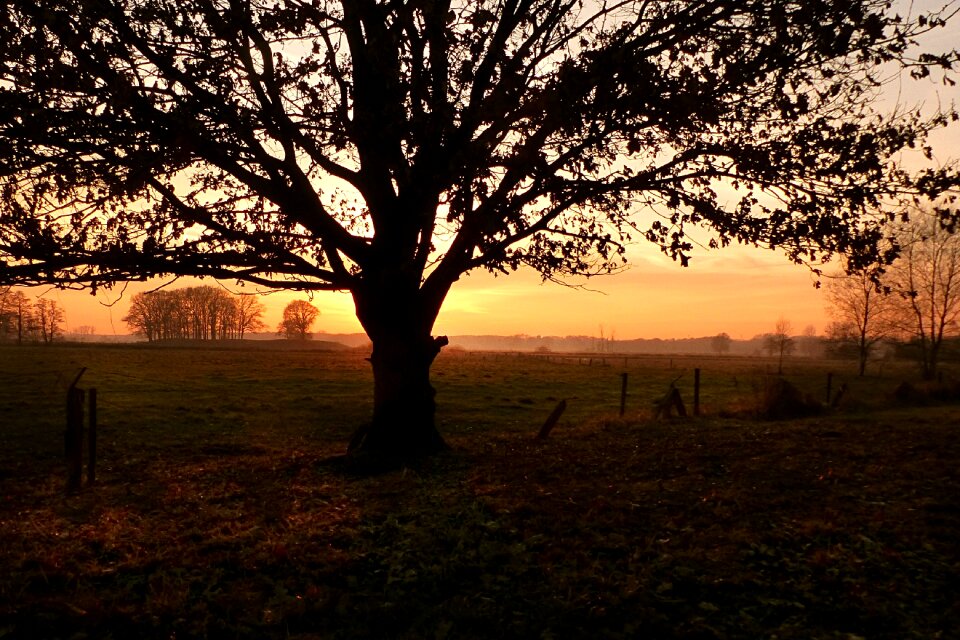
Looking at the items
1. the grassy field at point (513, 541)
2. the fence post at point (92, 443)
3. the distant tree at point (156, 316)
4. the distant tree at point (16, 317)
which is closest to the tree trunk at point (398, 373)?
the grassy field at point (513, 541)

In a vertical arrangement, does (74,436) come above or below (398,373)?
below

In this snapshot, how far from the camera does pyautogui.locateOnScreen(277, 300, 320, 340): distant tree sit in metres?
122

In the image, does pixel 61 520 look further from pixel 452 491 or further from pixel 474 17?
pixel 474 17

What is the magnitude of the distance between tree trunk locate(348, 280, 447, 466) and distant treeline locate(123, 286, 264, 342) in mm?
125480

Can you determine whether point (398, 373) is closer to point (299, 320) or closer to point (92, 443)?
point (92, 443)

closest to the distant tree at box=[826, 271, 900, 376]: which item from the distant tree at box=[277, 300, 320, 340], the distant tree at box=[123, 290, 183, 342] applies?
the distant tree at box=[277, 300, 320, 340]

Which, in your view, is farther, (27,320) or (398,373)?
(27,320)

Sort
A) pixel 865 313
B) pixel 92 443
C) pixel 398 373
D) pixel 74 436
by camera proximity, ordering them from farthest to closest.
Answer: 1. pixel 865 313
2. pixel 398 373
3. pixel 92 443
4. pixel 74 436

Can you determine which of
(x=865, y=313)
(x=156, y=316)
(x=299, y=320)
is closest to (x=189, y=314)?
(x=156, y=316)

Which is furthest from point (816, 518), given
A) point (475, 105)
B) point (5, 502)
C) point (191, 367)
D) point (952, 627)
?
point (191, 367)

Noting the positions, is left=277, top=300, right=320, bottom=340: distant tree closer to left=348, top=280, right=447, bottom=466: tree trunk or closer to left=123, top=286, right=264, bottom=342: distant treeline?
left=123, top=286, right=264, bottom=342: distant treeline

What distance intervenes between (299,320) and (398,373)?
117m

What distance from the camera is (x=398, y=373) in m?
11.4

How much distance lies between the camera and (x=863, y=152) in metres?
9.33
